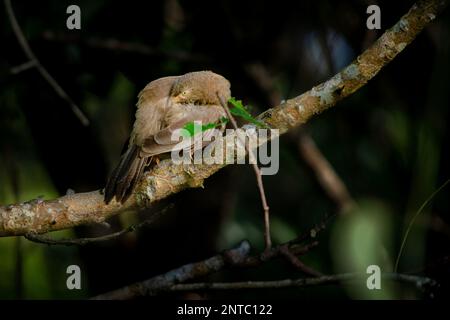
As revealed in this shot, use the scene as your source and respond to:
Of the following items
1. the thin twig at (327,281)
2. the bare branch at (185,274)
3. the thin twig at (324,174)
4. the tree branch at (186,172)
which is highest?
the thin twig at (324,174)

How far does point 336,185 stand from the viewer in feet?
18.4

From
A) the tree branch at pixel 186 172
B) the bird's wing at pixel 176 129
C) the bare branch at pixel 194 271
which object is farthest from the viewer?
the bare branch at pixel 194 271

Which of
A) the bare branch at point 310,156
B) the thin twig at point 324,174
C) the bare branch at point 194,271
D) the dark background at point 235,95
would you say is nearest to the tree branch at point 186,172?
the bare branch at point 194,271

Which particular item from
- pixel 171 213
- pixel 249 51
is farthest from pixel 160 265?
pixel 249 51

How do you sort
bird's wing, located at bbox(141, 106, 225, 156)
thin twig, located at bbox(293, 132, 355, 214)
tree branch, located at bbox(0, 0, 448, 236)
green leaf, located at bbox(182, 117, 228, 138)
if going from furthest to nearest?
thin twig, located at bbox(293, 132, 355, 214)
bird's wing, located at bbox(141, 106, 225, 156)
green leaf, located at bbox(182, 117, 228, 138)
tree branch, located at bbox(0, 0, 448, 236)

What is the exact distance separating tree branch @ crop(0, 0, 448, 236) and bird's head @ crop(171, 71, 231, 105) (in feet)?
1.58

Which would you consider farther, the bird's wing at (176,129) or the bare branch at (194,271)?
the bare branch at (194,271)

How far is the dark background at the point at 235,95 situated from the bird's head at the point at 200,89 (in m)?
1.28

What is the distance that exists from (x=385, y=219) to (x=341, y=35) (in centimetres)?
157

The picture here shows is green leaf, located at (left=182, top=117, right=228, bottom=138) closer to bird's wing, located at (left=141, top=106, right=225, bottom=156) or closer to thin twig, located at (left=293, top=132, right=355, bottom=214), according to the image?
bird's wing, located at (left=141, top=106, right=225, bottom=156)

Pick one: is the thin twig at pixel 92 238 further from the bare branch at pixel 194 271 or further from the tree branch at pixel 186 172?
the bare branch at pixel 194 271

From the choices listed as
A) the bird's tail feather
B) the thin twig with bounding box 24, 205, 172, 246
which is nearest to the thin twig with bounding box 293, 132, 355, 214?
the bird's tail feather

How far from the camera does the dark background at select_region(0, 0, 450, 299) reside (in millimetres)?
4699

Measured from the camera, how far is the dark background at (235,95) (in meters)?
4.70
